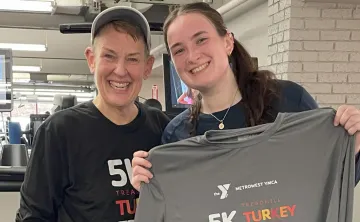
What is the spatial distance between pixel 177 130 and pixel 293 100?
1.37 feet

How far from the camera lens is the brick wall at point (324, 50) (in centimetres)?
452

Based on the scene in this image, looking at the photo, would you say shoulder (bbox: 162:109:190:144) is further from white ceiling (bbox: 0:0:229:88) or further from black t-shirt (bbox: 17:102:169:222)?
white ceiling (bbox: 0:0:229:88)

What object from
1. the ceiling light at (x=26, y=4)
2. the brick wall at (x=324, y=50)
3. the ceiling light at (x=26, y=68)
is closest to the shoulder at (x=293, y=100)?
the brick wall at (x=324, y=50)

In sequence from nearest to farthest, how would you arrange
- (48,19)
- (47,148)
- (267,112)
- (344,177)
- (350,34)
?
(344,177) < (47,148) < (267,112) < (350,34) < (48,19)

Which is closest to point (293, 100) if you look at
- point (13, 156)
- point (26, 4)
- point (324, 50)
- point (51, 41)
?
point (13, 156)

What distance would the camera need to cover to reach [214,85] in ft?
5.04

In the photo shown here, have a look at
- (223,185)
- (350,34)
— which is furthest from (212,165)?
(350,34)

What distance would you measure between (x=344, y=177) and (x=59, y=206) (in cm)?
92

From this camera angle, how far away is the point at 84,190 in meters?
1.46

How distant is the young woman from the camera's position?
5.00ft

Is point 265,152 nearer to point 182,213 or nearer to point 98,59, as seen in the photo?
point 182,213

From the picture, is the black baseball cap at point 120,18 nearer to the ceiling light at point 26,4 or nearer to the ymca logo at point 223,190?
the ymca logo at point 223,190

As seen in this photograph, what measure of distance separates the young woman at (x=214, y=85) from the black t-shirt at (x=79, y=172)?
20 centimetres

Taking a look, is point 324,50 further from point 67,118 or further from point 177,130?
point 67,118
